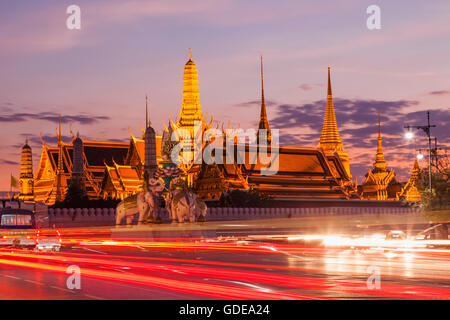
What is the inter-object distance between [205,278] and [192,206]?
90.1 ft

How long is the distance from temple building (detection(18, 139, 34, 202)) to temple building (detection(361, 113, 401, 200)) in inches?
1670

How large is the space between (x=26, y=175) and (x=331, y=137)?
41.2 metres

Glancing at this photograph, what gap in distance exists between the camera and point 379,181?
321ft

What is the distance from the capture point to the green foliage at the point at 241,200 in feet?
208

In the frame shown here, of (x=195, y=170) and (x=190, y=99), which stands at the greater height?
(x=190, y=99)

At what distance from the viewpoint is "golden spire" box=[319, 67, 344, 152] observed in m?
102

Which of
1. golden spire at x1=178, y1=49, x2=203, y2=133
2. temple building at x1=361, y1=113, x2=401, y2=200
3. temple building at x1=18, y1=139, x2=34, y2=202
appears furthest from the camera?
temple building at x1=18, y1=139, x2=34, y2=202

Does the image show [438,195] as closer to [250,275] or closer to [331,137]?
[250,275]

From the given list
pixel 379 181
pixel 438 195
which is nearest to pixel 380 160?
pixel 379 181

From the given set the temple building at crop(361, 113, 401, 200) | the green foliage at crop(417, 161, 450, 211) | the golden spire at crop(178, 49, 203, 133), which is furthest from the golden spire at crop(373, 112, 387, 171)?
the green foliage at crop(417, 161, 450, 211)

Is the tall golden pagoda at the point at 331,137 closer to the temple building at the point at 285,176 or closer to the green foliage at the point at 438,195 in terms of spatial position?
the temple building at the point at 285,176

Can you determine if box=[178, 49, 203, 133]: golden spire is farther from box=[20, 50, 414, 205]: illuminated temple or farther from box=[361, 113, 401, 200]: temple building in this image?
box=[361, 113, 401, 200]: temple building

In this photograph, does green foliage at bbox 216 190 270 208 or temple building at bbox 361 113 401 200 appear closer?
green foliage at bbox 216 190 270 208

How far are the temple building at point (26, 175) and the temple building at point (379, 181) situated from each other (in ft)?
139
